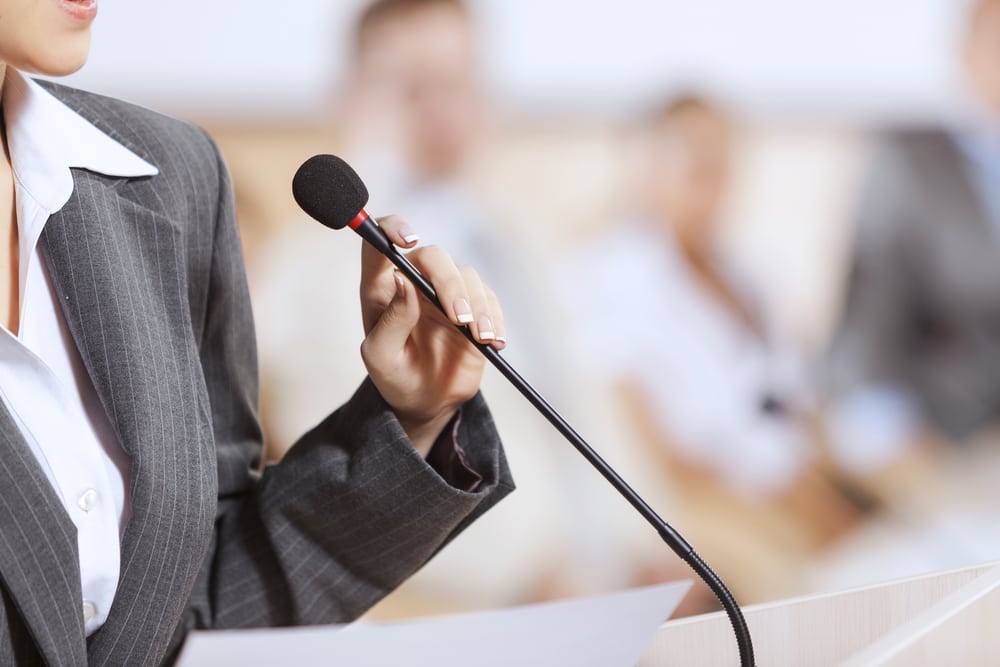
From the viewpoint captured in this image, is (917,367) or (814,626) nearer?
(814,626)

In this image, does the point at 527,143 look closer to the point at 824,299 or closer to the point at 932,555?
the point at 824,299

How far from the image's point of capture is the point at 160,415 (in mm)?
591

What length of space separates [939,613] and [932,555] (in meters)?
2.08

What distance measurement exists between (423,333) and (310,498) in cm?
13

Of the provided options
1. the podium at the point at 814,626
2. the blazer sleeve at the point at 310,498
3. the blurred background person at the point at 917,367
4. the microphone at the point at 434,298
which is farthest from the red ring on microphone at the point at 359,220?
the blurred background person at the point at 917,367

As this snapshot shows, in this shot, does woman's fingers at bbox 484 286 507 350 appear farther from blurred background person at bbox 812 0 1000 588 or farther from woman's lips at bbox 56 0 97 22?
blurred background person at bbox 812 0 1000 588

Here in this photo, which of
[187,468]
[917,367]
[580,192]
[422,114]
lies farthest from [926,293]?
[187,468]

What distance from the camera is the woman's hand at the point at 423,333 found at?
21.5 inches

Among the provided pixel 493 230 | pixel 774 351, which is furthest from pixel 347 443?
pixel 774 351

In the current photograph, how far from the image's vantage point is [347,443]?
0.65 m

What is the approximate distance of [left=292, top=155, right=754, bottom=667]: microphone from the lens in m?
0.51

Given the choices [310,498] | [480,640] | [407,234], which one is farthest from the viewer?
[310,498]

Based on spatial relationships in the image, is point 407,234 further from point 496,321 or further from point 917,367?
point 917,367

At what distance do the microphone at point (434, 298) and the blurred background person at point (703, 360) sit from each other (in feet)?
5.70
